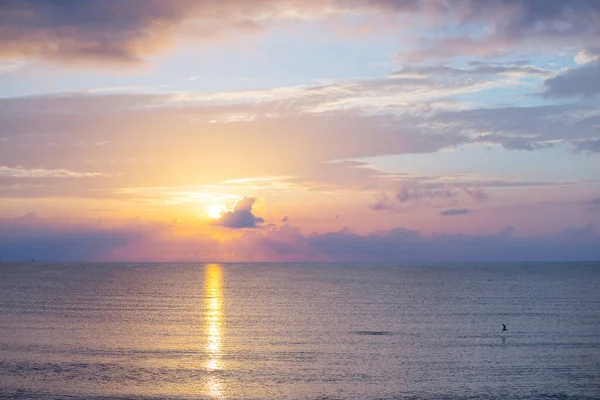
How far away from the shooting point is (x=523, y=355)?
85.5 m

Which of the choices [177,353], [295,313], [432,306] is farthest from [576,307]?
[177,353]

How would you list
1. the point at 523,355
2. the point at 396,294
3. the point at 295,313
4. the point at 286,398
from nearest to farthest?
the point at 286,398, the point at 523,355, the point at 295,313, the point at 396,294

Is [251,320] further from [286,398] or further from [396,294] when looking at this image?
[396,294]

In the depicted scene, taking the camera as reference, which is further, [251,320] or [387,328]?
[251,320]

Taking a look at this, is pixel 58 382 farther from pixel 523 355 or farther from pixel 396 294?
pixel 396 294

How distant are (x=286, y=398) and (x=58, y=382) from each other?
23.7 m

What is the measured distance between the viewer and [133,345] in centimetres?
9175

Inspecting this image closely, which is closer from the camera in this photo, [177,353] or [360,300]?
[177,353]

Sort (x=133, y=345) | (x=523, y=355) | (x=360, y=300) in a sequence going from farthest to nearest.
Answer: (x=360, y=300)
(x=133, y=345)
(x=523, y=355)

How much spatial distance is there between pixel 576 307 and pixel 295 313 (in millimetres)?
63050

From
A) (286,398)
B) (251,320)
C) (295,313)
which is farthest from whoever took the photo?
(295,313)

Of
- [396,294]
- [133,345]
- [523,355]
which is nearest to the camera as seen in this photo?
[523,355]

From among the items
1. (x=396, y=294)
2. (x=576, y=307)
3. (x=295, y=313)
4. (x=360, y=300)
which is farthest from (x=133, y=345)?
(x=396, y=294)

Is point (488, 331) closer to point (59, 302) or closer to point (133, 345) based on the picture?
point (133, 345)
